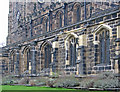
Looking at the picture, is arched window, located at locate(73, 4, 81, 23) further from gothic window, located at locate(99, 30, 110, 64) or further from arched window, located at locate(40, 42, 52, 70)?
gothic window, located at locate(99, 30, 110, 64)

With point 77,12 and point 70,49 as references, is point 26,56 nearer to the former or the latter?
point 77,12

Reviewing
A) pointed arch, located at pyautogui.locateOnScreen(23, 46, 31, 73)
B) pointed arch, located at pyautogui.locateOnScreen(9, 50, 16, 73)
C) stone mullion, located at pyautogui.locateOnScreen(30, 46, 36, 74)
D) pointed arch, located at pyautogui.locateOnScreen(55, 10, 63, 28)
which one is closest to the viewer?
stone mullion, located at pyautogui.locateOnScreen(30, 46, 36, 74)

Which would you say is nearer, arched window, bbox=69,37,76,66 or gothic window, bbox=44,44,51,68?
arched window, bbox=69,37,76,66

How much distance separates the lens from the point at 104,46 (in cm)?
2353

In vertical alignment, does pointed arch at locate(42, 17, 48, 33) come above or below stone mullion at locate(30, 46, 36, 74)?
above

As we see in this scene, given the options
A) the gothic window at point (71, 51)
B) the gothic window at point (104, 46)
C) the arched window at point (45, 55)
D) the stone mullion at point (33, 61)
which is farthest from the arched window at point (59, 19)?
the gothic window at point (104, 46)

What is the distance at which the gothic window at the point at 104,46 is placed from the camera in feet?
76.0

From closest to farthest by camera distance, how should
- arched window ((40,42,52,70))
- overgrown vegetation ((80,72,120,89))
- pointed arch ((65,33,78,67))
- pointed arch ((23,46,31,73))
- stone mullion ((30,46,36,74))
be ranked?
overgrown vegetation ((80,72,120,89)) → pointed arch ((65,33,78,67)) → arched window ((40,42,52,70)) → stone mullion ((30,46,36,74)) → pointed arch ((23,46,31,73))

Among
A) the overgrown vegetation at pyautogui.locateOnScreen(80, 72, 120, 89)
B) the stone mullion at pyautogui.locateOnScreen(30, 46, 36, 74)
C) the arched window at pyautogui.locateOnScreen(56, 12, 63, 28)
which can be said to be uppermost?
the arched window at pyautogui.locateOnScreen(56, 12, 63, 28)

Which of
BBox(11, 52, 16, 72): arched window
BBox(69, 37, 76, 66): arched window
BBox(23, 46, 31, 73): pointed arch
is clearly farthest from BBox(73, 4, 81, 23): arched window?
BBox(11, 52, 16, 72): arched window

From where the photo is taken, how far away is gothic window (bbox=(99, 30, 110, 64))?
23159 millimetres

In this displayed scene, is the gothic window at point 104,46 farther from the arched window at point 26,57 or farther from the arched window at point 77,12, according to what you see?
the arched window at point 26,57

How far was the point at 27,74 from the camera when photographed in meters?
Answer: 35.1

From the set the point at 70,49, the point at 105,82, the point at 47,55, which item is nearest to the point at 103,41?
the point at 70,49
